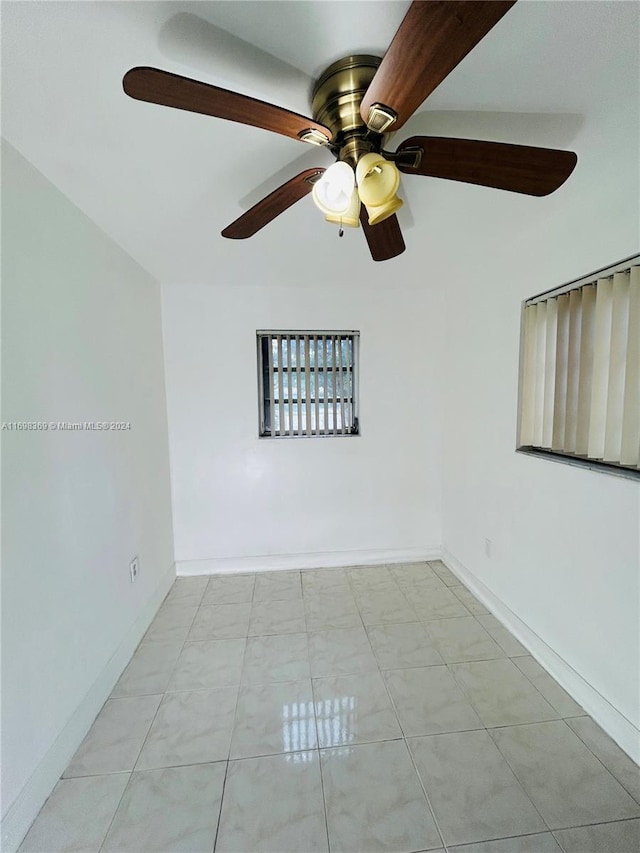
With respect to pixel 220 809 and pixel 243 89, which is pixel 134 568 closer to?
pixel 220 809

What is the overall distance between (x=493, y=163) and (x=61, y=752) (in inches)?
96.4

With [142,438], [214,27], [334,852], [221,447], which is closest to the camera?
[214,27]

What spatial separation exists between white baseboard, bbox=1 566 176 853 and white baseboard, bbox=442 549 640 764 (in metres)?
2.14

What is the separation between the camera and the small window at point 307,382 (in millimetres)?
2748

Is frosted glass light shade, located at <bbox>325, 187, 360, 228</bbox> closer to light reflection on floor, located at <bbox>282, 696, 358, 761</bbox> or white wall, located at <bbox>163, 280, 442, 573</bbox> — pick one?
white wall, located at <bbox>163, 280, 442, 573</bbox>

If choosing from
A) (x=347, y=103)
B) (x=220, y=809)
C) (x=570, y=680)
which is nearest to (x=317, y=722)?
(x=220, y=809)

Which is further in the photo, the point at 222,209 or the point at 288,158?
the point at 222,209

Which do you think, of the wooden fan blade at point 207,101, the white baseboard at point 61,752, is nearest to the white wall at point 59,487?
the white baseboard at point 61,752

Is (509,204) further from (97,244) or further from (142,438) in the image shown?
(142,438)

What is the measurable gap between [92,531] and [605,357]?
2384mm

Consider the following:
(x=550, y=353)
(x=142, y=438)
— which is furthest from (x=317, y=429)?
(x=550, y=353)

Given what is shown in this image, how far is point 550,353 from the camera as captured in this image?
1787 millimetres

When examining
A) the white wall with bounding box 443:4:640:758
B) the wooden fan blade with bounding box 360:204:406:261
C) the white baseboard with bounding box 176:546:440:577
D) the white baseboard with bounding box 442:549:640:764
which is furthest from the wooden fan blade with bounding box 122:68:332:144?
the white baseboard with bounding box 176:546:440:577

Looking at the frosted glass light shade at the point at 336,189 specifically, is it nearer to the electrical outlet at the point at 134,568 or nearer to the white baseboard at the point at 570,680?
the electrical outlet at the point at 134,568
